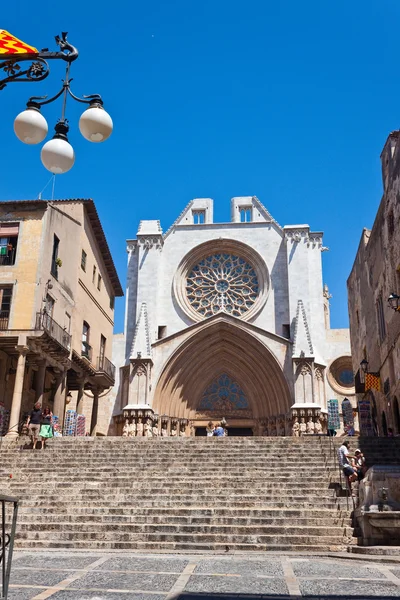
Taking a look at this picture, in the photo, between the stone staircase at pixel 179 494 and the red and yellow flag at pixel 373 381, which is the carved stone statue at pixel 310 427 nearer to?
the red and yellow flag at pixel 373 381

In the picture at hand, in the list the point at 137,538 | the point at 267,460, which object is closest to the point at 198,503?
the point at 137,538

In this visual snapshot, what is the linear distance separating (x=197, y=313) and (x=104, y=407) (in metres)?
8.35

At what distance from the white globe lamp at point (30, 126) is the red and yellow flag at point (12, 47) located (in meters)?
0.57

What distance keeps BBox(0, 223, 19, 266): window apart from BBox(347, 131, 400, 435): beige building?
13771 millimetres

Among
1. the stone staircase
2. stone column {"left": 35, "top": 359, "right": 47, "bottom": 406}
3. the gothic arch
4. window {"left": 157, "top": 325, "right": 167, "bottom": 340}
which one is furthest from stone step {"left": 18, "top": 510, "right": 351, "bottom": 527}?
window {"left": 157, "top": 325, "right": 167, "bottom": 340}

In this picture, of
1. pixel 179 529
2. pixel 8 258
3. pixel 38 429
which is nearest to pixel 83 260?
pixel 8 258

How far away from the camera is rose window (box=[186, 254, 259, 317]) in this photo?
32.0 m

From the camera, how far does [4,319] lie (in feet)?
68.6

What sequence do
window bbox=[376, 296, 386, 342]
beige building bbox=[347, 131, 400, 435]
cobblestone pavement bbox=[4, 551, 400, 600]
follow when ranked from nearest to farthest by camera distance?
cobblestone pavement bbox=[4, 551, 400, 600] < beige building bbox=[347, 131, 400, 435] < window bbox=[376, 296, 386, 342]

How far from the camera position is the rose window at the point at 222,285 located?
32031 millimetres

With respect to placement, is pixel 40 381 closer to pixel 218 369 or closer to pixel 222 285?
pixel 218 369

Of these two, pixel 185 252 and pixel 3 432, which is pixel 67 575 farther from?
pixel 185 252

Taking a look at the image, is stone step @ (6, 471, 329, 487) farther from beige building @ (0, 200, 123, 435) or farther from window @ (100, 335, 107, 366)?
window @ (100, 335, 107, 366)

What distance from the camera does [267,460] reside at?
15109 millimetres
